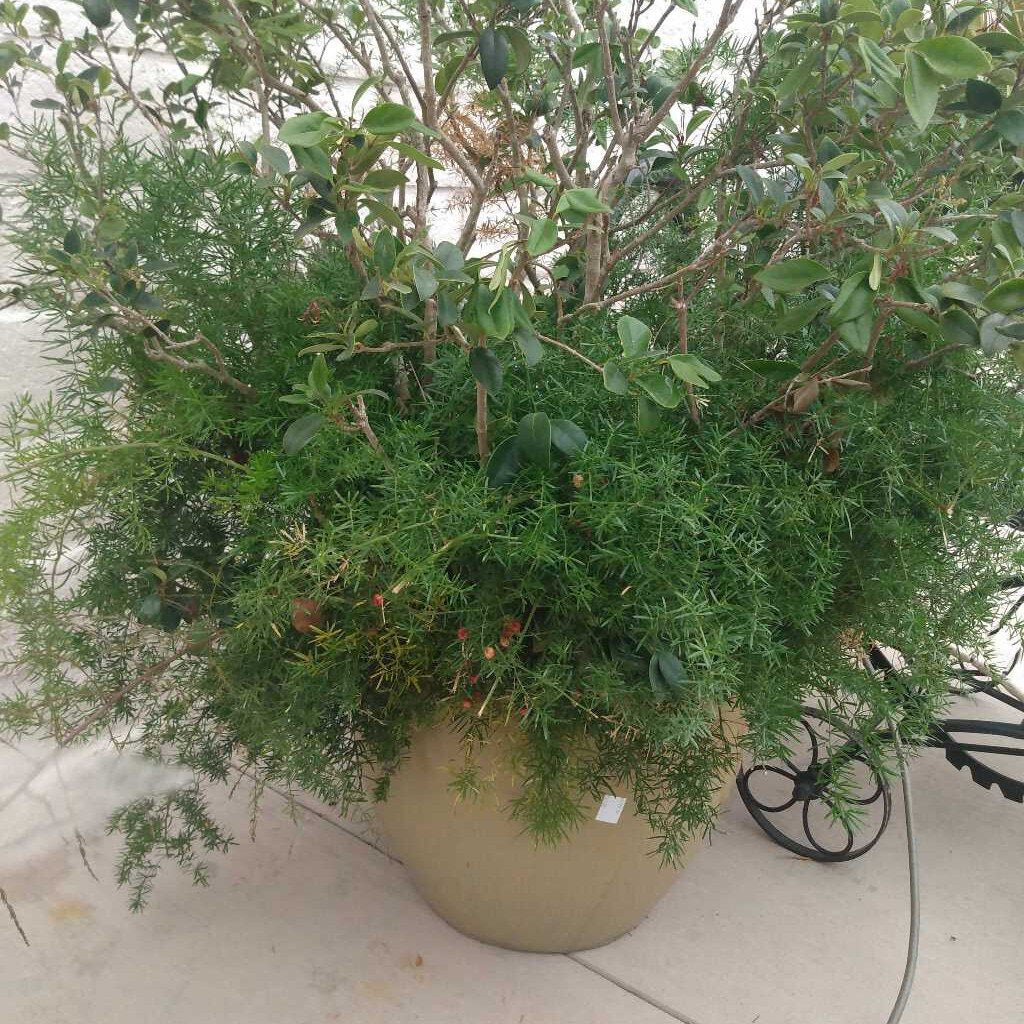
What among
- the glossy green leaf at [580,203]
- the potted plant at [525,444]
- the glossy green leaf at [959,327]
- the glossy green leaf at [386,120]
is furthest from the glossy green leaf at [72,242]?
the glossy green leaf at [959,327]

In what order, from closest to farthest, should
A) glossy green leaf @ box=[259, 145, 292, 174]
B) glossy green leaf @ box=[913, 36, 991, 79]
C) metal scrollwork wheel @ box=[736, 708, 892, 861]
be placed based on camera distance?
glossy green leaf @ box=[913, 36, 991, 79]
glossy green leaf @ box=[259, 145, 292, 174]
metal scrollwork wheel @ box=[736, 708, 892, 861]

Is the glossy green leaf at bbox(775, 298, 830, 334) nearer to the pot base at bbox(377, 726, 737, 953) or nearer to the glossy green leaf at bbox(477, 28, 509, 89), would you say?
the glossy green leaf at bbox(477, 28, 509, 89)

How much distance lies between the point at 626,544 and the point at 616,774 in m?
0.25

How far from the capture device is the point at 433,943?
1.17 meters

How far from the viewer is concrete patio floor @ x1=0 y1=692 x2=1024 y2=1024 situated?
110 centimetres

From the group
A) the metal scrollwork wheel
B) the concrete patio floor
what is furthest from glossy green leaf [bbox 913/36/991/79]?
the concrete patio floor

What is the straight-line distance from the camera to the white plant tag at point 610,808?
923 millimetres

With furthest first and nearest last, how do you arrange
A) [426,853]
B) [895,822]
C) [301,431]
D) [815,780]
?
[895,822] < [815,780] < [426,853] < [301,431]

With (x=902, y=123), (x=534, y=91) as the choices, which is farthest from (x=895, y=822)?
(x=534, y=91)

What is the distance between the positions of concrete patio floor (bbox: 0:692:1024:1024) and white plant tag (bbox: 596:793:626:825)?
1.01 feet

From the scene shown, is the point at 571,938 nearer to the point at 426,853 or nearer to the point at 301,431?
the point at 426,853

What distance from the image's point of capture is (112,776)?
1.49 metres

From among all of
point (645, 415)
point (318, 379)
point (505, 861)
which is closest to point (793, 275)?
point (645, 415)

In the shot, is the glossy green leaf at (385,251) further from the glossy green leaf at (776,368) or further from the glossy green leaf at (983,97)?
the glossy green leaf at (983,97)
